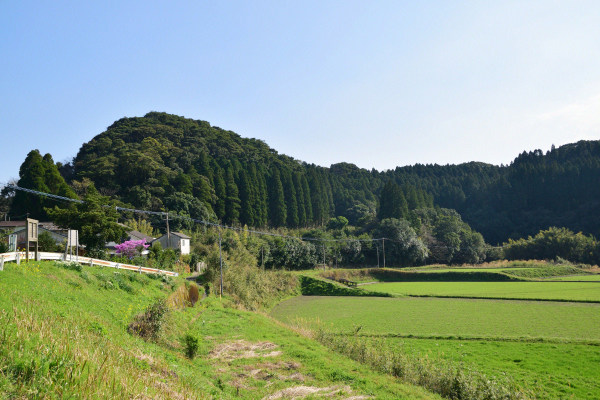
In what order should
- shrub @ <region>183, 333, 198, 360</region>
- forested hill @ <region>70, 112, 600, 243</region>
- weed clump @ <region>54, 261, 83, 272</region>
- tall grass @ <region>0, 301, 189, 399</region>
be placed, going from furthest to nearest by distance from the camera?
1. forested hill @ <region>70, 112, 600, 243</region>
2. weed clump @ <region>54, 261, 83, 272</region>
3. shrub @ <region>183, 333, 198, 360</region>
4. tall grass @ <region>0, 301, 189, 399</region>

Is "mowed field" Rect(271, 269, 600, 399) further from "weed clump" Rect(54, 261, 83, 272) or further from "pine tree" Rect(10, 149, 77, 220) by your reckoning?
"pine tree" Rect(10, 149, 77, 220)

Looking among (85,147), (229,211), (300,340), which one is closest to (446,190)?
(229,211)

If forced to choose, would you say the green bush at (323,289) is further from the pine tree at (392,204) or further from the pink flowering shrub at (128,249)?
the pine tree at (392,204)

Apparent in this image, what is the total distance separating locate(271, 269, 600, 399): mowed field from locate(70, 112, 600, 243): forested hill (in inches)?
1087

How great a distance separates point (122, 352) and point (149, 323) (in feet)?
16.0

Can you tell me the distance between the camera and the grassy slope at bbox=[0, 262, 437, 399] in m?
5.57

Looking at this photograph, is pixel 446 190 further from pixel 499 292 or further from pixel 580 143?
pixel 499 292

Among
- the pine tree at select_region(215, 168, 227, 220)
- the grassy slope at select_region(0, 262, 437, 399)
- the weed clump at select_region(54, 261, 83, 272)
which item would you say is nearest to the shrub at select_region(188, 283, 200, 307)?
the grassy slope at select_region(0, 262, 437, 399)

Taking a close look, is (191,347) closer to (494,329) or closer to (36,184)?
(494,329)

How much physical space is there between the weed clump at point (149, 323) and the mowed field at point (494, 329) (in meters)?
8.21

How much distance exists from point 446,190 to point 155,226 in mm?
88950

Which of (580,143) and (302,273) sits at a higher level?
(580,143)

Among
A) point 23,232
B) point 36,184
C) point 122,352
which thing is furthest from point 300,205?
point 122,352

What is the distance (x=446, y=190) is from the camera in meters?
117
